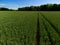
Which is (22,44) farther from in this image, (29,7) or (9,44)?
(29,7)

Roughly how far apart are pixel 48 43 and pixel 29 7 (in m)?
77.5

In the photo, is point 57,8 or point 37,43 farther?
point 57,8

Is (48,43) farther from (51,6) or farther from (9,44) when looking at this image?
(51,6)

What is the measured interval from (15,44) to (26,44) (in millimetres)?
431

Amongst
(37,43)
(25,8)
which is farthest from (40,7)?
(37,43)

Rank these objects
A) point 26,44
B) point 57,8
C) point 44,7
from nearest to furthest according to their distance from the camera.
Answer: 1. point 26,44
2. point 57,8
3. point 44,7

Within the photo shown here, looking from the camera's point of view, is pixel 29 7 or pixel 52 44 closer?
pixel 52 44

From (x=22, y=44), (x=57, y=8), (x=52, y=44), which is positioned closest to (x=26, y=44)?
(x=22, y=44)

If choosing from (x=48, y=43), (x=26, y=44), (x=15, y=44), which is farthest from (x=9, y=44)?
(x=48, y=43)

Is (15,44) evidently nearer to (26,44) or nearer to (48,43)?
(26,44)

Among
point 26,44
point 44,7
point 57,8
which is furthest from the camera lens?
point 44,7

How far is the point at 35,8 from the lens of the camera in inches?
3319

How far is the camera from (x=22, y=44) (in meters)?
6.10

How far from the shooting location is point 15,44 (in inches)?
243
